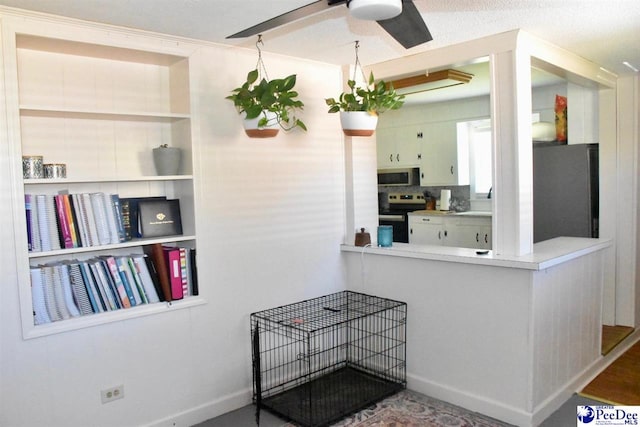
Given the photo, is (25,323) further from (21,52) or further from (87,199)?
(21,52)

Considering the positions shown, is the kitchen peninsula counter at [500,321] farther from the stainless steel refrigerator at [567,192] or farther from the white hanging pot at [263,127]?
the white hanging pot at [263,127]

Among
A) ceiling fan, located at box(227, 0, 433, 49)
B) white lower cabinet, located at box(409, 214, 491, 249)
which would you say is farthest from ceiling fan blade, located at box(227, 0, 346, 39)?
white lower cabinet, located at box(409, 214, 491, 249)

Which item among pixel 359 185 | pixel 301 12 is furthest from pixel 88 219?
pixel 359 185

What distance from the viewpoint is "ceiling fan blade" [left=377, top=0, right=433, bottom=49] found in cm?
188

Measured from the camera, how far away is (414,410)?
9.78 ft

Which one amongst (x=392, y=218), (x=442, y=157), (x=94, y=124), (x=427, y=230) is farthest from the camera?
(x=392, y=218)

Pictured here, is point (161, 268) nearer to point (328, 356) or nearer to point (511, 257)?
point (328, 356)

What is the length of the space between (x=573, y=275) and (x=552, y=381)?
670mm

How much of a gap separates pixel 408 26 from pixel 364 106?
3.52ft

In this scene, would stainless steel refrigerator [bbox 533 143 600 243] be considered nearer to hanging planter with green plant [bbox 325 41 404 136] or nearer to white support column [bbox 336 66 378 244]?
white support column [bbox 336 66 378 244]

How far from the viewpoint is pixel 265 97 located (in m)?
2.73

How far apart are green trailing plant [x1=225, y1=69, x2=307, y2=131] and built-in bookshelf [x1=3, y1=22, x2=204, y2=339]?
33 centimetres

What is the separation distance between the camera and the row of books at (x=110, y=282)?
2.43 metres

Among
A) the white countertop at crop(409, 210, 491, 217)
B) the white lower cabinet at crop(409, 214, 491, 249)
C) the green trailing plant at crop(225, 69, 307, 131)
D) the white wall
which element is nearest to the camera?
the white wall
